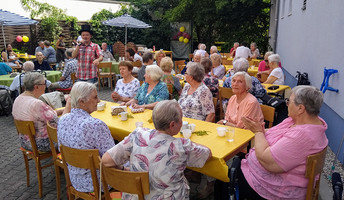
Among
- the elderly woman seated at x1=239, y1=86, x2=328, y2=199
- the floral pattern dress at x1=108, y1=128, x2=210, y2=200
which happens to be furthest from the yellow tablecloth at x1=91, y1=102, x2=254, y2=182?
the floral pattern dress at x1=108, y1=128, x2=210, y2=200

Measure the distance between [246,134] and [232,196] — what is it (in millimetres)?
899

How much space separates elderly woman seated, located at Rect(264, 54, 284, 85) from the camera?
6250 mm

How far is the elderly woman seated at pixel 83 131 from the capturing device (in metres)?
2.44

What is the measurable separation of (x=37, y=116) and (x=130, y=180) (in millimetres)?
2066

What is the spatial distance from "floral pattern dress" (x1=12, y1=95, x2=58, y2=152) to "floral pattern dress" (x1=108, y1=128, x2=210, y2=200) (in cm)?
174

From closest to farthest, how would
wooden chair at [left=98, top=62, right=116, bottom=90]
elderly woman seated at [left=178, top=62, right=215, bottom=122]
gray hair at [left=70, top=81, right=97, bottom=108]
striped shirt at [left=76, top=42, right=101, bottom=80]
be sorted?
gray hair at [left=70, top=81, right=97, bottom=108], elderly woman seated at [left=178, top=62, right=215, bottom=122], striped shirt at [left=76, top=42, right=101, bottom=80], wooden chair at [left=98, top=62, right=116, bottom=90]

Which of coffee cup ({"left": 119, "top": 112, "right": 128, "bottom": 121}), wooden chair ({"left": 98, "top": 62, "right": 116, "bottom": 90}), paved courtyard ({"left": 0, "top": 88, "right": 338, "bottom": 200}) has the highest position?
coffee cup ({"left": 119, "top": 112, "right": 128, "bottom": 121})

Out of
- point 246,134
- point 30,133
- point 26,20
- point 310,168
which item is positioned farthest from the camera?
point 26,20

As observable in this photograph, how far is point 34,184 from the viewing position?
3766 millimetres

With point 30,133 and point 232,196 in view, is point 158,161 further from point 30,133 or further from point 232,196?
point 30,133

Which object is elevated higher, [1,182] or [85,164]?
[85,164]

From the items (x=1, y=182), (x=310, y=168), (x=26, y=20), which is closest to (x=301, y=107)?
(x=310, y=168)

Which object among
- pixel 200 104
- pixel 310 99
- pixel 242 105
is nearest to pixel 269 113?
pixel 242 105

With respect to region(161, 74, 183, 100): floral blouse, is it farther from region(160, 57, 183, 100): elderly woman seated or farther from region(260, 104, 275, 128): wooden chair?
region(260, 104, 275, 128): wooden chair
